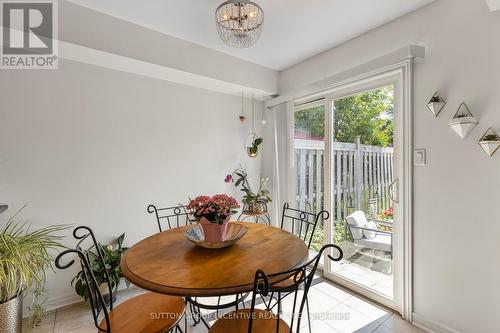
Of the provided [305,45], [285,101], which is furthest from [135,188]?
[305,45]

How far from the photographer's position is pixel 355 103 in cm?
249

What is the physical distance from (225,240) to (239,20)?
149cm

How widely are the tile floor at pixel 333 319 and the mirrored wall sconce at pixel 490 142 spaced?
143 centimetres

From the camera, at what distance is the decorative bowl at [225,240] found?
4.78 feet

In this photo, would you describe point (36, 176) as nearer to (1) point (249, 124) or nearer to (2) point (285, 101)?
(1) point (249, 124)

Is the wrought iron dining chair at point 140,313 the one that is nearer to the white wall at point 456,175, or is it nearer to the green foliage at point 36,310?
the green foliage at point 36,310

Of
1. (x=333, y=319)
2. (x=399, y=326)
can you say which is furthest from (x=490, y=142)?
(x=333, y=319)

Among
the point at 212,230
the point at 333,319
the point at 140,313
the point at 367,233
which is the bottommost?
the point at 333,319

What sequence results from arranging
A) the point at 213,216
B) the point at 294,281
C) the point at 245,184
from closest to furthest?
the point at 294,281
the point at 213,216
the point at 245,184

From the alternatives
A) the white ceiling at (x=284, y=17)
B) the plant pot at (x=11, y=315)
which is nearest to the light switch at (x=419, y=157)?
the white ceiling at (x=284, y=17)

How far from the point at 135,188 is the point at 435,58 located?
2901 mm

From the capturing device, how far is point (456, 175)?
1.75 m

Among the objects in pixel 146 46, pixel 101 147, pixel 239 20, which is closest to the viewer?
pixel 239 20

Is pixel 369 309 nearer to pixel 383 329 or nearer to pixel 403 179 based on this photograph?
pixel 383 329
